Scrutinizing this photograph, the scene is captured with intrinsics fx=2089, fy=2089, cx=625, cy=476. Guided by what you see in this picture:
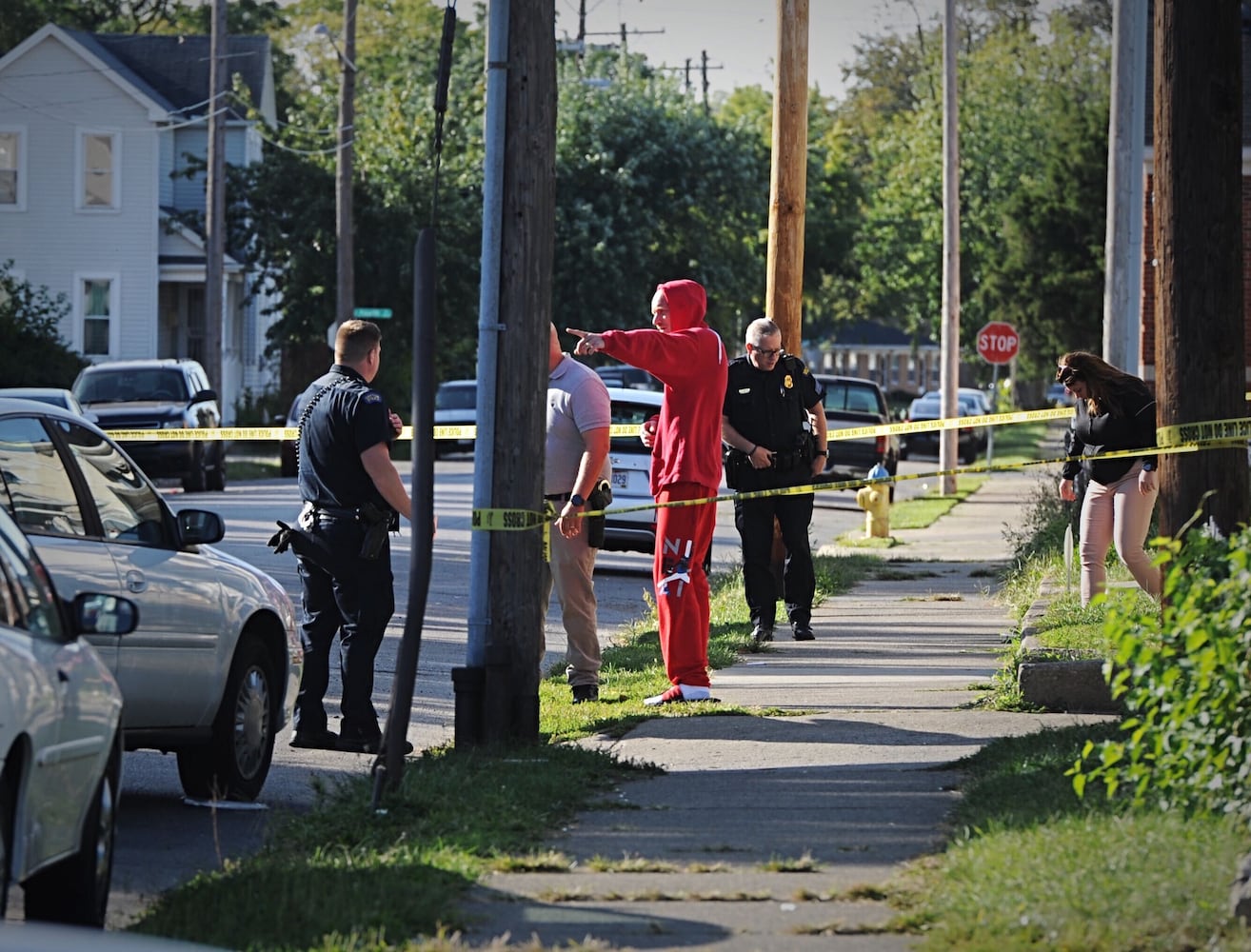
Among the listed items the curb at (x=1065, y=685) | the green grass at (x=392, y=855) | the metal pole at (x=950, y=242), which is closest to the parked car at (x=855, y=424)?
the metal pole at (x=950, y=242)

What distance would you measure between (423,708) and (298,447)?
2013 mm

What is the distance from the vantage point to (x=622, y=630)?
1507cm

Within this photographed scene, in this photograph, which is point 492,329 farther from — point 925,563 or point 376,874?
point 925,563

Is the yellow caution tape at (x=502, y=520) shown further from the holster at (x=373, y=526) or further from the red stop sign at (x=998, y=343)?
the red stop sign at (x=998, y=343)

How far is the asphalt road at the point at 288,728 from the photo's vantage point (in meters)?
7.29

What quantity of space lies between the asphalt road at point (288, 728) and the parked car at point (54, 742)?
0.40 m

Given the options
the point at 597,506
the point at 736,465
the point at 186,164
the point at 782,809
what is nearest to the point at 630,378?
the point at 186,164

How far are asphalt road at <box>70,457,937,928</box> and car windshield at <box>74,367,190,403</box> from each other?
79.8 inches

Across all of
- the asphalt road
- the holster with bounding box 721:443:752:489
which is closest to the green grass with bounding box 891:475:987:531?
the asphalt road

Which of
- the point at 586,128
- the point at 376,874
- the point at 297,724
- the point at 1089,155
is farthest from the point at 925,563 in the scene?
the point at 1089,155

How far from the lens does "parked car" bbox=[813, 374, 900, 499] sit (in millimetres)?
33094

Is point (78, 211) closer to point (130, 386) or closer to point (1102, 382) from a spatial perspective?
point (130, 386)

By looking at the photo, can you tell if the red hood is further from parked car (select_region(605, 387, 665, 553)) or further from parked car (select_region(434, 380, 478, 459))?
parked car (select_region(434, 380, 478, 459))

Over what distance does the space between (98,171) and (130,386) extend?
18957mm
